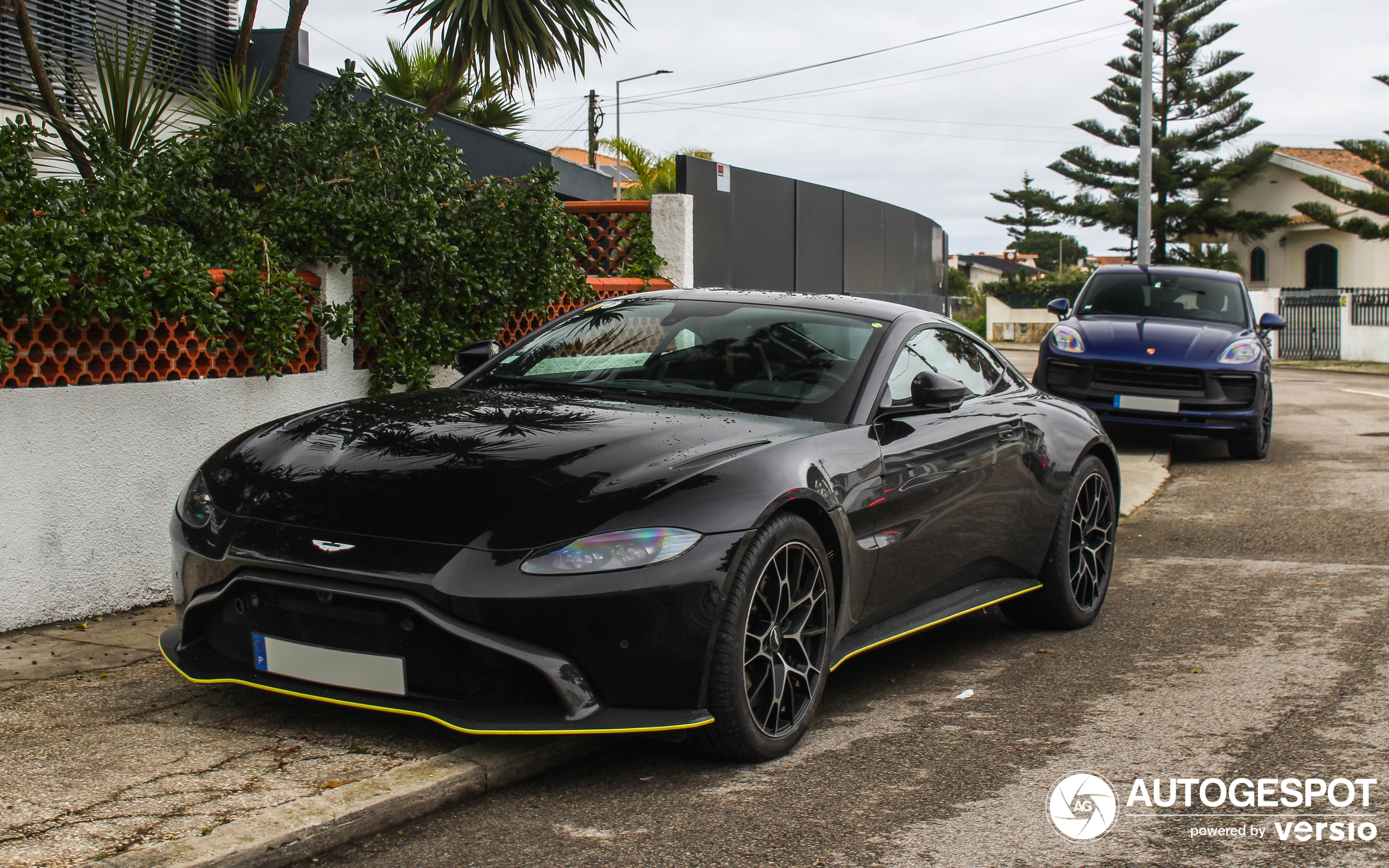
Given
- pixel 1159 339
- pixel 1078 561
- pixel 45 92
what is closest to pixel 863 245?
pixel 1159 339

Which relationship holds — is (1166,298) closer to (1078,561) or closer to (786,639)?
(1078,561)

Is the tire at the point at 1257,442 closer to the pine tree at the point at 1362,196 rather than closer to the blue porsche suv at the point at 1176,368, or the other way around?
the blue porsche suv at the point at 1176,368

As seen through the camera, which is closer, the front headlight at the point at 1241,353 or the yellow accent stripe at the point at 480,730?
the yellow accent stripe at the point at 480,730

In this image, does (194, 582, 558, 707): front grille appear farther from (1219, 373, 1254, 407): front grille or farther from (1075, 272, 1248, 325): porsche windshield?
(1075, 272, 1248, 325): porsche windshield

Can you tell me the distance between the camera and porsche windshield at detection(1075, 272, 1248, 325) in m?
12.7

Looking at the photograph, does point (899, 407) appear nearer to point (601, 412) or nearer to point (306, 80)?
point (601, 412)

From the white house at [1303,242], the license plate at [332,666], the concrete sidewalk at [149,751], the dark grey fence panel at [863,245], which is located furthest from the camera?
the white house at [1303,242]

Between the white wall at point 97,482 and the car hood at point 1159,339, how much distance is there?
26.4 ft

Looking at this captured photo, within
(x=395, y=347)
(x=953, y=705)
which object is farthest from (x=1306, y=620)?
(x=395, y=347)

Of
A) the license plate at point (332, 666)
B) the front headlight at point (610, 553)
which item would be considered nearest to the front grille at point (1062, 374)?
the front headlight at point (610, 553)

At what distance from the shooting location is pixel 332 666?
3688 mm

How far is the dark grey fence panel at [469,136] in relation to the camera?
14617 millimetres

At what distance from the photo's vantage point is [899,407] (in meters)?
4.80

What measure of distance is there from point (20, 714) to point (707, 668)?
7.20 feet
